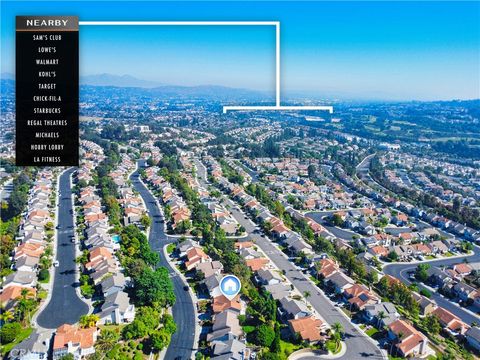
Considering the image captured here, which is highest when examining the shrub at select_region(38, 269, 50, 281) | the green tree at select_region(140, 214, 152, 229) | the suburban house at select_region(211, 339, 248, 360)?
the green tree at select_region(140, 214, 152, 229)

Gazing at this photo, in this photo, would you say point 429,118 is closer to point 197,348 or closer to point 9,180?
point 9,180

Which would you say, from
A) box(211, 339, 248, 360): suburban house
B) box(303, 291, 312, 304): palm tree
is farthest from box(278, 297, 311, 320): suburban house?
box(211, 339, 248, 360): suburban house

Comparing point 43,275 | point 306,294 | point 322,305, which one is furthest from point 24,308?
point 322,305

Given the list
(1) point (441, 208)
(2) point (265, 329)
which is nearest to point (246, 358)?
(2) point (265, 329)

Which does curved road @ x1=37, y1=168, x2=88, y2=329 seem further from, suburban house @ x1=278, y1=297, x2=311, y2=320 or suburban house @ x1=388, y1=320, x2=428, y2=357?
suburban house @ x1=388, y1=320, x2=428, y2=357

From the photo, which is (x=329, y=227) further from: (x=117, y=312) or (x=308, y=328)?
(x=117, y=312)

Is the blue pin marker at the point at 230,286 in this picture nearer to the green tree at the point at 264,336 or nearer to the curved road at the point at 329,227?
the green tree at the point at 264,336
